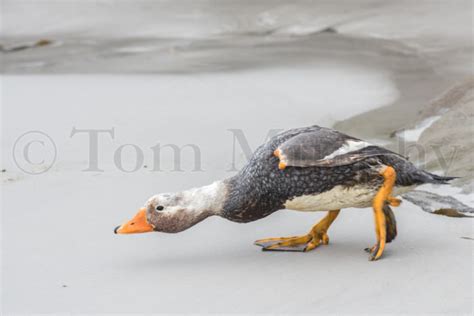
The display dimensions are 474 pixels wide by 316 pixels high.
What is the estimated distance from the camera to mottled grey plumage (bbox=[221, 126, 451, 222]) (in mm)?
3906

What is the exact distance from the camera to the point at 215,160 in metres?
5.67

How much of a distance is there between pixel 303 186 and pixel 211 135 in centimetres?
230

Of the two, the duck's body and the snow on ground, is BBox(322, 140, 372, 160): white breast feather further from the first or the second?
the snow on ground

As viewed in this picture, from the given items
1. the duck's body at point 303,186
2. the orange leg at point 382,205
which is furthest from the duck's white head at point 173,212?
the orange leg at point 382,205

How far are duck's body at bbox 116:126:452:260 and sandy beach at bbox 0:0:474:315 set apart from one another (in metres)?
0.23

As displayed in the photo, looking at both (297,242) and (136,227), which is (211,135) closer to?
(297,242)

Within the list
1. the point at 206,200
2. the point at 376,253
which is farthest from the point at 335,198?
the point at 206,200

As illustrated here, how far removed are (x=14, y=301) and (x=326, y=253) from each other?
1.56 meters

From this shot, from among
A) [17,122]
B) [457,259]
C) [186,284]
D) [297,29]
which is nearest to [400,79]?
[297,29]

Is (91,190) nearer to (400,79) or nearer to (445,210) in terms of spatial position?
(445,210)

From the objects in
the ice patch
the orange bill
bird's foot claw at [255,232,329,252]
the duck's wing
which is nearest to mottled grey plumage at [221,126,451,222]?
the duck's wing

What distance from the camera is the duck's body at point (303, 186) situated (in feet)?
12.8

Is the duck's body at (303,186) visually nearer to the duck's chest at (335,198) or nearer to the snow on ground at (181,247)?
the duck's chest at (335,198)

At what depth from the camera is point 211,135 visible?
613 cm
